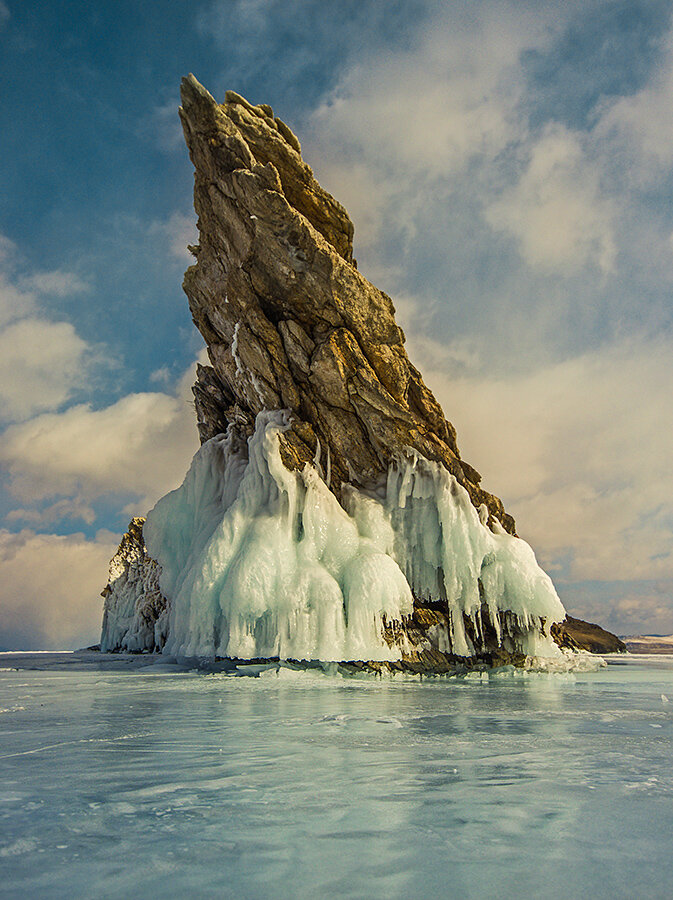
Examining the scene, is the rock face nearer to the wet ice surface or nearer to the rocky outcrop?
the wet ice surface

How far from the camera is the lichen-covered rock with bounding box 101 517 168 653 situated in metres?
34.8

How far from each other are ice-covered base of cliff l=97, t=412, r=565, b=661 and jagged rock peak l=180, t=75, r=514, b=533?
100 cm

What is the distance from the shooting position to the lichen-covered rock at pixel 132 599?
34750mm

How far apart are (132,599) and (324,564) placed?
2452 centimetres

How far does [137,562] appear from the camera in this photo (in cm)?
3691

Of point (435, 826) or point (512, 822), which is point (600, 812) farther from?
point (435, 826)

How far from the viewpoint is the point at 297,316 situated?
1961cm

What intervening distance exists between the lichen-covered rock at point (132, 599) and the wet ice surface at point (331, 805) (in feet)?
92.1

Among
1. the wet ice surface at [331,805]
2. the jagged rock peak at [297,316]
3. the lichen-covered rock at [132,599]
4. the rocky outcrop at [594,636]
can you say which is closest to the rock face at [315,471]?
the jagged rock peak at [297,316]

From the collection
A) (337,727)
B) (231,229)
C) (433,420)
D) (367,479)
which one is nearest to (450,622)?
(367,479)

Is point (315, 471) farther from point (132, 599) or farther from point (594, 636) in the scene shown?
point (594, 636)

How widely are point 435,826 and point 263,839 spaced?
1.00 m

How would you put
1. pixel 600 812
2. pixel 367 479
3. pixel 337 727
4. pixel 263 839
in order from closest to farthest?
pixel 263 839
pixel 600 812
pixel 337 727
pixel 367 479

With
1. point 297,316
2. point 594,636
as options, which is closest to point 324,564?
point 297,316
